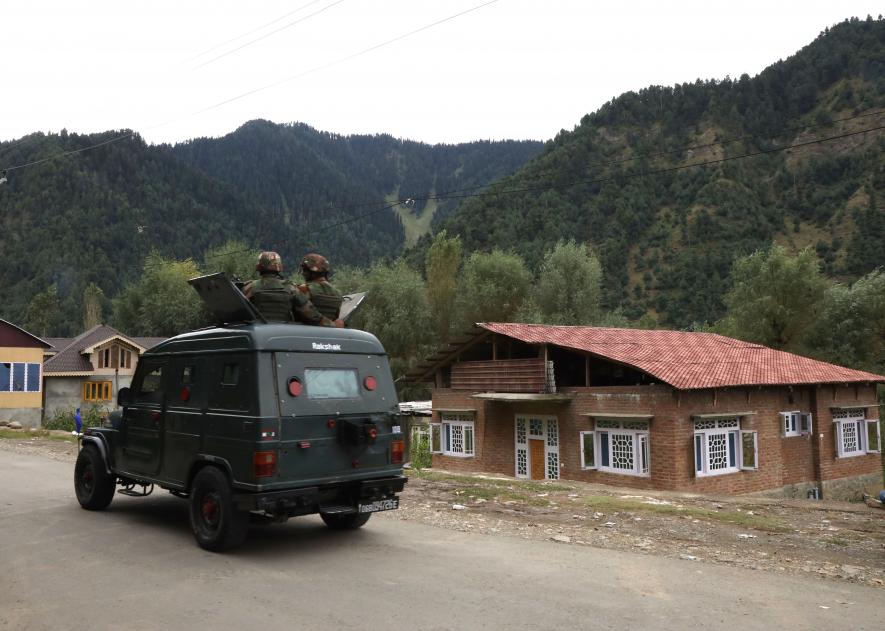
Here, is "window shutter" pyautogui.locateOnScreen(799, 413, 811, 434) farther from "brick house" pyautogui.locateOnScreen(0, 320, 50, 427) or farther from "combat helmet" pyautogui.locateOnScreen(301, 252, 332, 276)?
"brick house" pyautogui.locateOnScreen(0, 320, 50, 427)

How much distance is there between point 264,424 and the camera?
7.02 m

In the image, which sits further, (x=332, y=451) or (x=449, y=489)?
(x=449, y=489)

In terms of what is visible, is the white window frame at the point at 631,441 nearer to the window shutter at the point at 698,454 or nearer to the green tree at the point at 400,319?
the window shutter at the point at 698,454

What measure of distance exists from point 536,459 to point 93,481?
16471mm

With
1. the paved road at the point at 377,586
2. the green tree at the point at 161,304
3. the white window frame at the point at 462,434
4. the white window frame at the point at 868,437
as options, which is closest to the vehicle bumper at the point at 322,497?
the paved road at the point at 377,586

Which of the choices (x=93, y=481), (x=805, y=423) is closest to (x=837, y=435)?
(x=805, y=423)

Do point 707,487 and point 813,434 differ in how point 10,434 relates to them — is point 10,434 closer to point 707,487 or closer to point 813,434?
point 707,487

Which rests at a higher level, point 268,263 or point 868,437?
point 268,263

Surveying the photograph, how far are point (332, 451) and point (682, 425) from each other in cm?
1488

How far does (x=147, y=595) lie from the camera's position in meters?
6.00

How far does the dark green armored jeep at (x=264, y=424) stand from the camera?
281 inches

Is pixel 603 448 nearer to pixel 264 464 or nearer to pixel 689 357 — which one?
pixel 689 357

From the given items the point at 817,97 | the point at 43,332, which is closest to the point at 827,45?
the point at 817,97

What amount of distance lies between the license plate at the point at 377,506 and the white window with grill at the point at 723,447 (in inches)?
575
